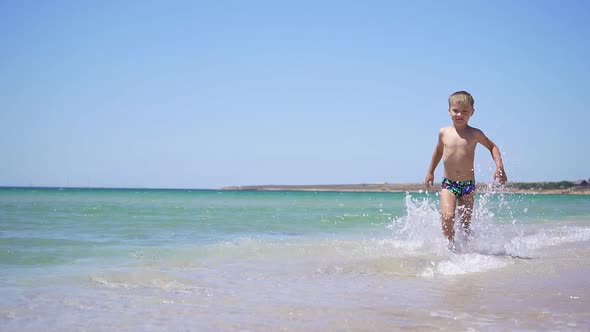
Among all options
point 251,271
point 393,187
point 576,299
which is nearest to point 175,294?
point 251,271

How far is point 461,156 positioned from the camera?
251 inches

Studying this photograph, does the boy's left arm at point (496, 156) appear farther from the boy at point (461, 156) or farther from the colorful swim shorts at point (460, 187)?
the colorful swim shorts at point (460, 187)

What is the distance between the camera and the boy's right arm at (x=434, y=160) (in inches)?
261

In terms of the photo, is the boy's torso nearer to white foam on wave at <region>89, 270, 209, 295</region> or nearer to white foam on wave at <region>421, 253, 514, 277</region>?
white foam on wave at <region>421, 253, 514, 277</region>

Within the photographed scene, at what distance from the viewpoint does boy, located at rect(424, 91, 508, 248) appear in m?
6.25

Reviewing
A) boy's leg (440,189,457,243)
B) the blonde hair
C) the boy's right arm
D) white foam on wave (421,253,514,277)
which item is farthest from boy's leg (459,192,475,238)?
the blonde hair

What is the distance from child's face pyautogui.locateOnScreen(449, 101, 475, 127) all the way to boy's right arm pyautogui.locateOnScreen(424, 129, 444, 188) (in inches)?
14.2

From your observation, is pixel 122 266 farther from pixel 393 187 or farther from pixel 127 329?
pixel 393 187

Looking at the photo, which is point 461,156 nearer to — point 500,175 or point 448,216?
point 500,175

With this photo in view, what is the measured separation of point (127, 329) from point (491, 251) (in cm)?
454

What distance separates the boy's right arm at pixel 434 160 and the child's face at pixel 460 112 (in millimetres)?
361

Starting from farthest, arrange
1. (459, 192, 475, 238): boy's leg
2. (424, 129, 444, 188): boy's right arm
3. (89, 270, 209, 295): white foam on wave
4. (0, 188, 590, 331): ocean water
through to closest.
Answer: (424, 129, 444, 188): boy's right arm → (459, 192, 475, 238): boy's leg → (89, 270, 209, 295): white foam on wave → (0, 188, 590, 331): ocean water

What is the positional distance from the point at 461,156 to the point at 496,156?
15.6 inches

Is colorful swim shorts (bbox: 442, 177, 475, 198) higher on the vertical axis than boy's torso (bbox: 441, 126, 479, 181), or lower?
lower
